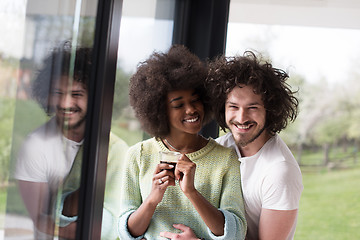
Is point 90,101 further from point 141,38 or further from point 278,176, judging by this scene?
point 278,176

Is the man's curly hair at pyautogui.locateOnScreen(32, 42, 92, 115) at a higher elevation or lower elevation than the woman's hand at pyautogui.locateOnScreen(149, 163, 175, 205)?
higher

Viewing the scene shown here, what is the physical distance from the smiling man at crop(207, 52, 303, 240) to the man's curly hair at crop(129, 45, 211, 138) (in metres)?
0.08

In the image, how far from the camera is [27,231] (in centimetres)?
146

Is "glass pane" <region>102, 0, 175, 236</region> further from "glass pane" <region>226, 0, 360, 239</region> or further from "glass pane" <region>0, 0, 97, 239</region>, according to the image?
"glass pane" <region>226, 0, 360, 239</region>

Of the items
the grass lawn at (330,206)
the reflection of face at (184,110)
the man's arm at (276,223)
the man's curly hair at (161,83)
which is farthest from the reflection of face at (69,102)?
the grass lawn at (330,206)

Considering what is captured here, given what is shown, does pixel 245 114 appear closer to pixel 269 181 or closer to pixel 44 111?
pixel 269 181

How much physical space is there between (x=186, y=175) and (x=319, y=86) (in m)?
2.19

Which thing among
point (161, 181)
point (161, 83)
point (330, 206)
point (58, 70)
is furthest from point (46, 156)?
point (330, 206)

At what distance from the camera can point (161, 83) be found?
1.88 meters

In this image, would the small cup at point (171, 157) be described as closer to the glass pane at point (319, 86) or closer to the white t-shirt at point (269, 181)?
the white t-shirt at point (269, 181)

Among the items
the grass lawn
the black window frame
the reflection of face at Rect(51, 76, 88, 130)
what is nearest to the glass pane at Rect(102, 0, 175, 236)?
the black window frame

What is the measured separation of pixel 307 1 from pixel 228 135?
135 centimetres

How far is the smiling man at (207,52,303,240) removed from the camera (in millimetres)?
1811

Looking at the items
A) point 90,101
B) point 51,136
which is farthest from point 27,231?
point 90,101
